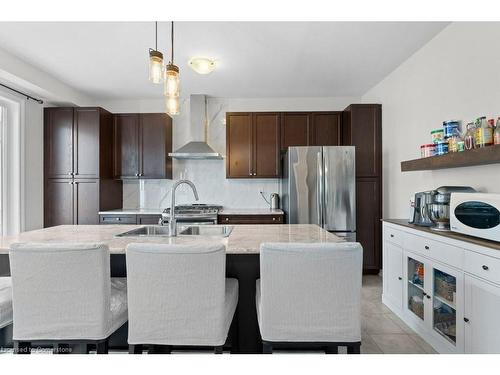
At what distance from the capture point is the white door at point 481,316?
1570 millimetres

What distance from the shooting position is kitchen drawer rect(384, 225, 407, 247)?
256cm

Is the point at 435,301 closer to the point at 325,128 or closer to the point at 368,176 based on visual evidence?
the point at 368,176

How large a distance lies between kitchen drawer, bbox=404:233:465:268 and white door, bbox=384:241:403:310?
0.69 ft

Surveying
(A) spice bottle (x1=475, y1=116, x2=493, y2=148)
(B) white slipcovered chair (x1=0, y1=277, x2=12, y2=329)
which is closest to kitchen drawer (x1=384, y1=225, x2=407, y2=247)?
(A) spice bottle (x1=475, y1=116, x2=493, y2=148)

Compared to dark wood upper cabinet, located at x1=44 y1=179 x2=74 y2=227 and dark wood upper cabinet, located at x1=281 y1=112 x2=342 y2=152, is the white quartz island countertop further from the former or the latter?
dark wood upper cabinet, located at x1=281 y1=112 x2=342 y2=152

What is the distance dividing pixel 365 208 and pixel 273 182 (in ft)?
4.61

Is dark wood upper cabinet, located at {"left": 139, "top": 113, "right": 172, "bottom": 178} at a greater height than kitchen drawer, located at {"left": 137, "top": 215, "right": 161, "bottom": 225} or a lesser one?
greater

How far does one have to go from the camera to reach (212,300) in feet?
4.54

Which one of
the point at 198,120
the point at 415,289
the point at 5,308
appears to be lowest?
the point at 415,289

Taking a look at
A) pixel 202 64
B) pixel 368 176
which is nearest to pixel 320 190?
pixel 368 176

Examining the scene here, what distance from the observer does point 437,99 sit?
269 cm

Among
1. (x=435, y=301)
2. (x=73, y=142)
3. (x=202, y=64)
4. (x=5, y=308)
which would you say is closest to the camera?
(x=5, y=308)

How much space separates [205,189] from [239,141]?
947 mm

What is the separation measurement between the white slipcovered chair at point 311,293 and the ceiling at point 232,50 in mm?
1993
